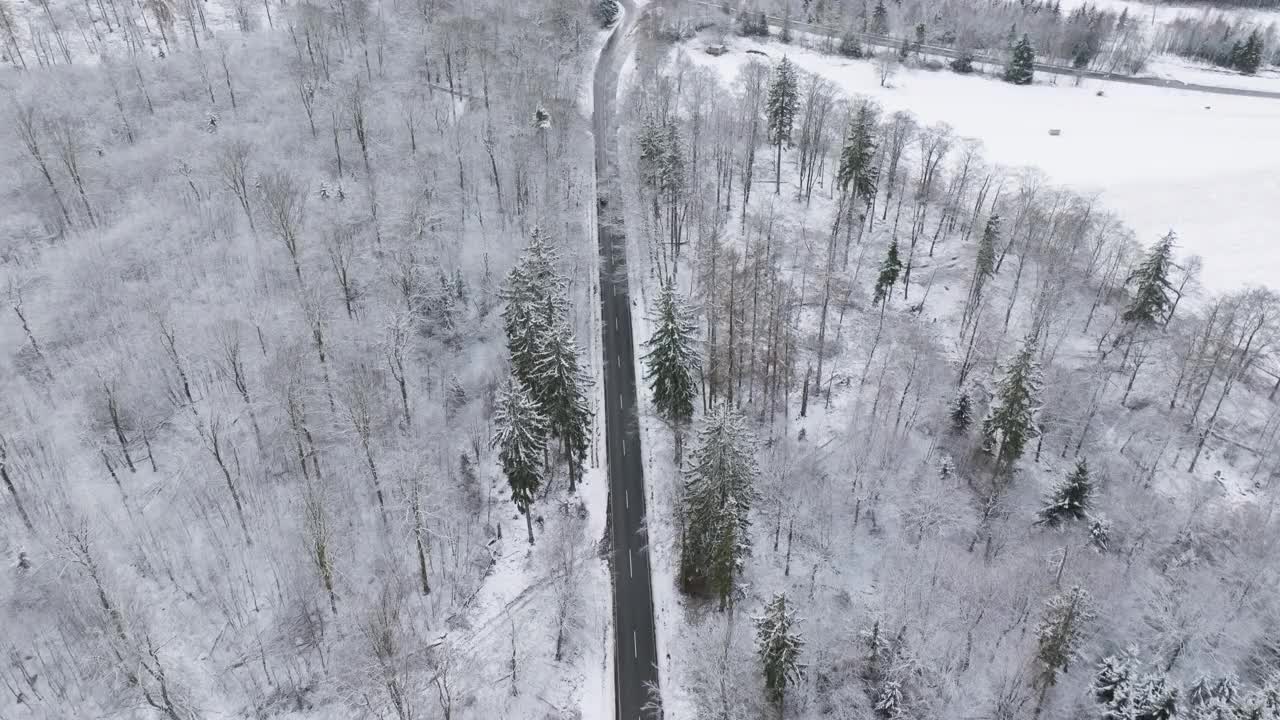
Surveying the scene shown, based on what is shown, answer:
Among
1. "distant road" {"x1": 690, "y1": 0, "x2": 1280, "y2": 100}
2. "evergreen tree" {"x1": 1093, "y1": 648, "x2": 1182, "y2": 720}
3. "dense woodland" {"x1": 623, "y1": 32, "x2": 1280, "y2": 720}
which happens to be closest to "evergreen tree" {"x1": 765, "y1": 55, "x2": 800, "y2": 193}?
"dense woodland" {"x1": 623, "y1": 32, "x2": 1280, "y2": 720}

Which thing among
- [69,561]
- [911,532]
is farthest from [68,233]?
[911,532]

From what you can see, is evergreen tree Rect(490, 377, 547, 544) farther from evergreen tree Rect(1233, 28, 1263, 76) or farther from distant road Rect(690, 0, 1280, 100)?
evergreen tree Rect(1233, 28, 1263, 76)

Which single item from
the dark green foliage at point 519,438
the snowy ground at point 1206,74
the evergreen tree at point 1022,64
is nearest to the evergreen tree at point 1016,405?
the dark green foliage at point 519,438

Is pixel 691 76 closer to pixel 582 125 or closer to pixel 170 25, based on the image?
pixel 582 125

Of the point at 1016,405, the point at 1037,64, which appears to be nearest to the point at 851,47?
the point at 1037,64

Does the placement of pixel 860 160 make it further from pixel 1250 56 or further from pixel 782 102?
pixel 1250 56

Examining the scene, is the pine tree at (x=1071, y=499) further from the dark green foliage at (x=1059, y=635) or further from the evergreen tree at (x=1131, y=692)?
the evergreen tree at (x=1131, y=692)

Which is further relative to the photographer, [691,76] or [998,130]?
[691,76]
